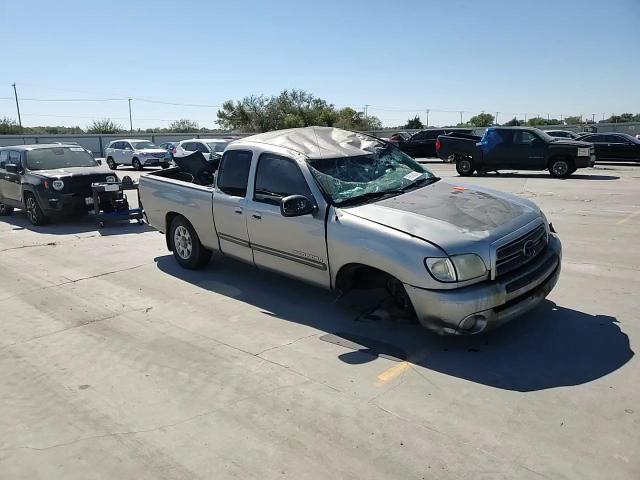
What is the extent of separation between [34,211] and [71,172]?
3.72 feet

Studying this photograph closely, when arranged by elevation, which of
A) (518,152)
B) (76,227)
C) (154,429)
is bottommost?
(154,429)

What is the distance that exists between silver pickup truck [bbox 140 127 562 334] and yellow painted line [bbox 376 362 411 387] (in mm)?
383

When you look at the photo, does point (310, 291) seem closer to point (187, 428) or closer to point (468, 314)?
point (468, 314)

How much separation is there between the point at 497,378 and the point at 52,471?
297 centimetres

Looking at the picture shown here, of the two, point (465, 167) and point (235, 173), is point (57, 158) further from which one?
point (465, 167)

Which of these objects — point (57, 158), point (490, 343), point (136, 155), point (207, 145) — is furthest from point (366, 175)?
point (136, 155)

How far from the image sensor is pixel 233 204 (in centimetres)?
593

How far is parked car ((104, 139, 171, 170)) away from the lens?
26938 millimetres

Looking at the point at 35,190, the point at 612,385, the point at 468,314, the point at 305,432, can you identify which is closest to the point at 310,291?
the point at 468,314

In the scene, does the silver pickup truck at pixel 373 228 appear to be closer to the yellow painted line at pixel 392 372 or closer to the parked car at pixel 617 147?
the yellow painted line at pixel 392 372

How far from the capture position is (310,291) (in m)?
5.96

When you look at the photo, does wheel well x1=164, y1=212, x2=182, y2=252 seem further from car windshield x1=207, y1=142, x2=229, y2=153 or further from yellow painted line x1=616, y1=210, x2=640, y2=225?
car windshield x1=207, y1=142, x2=229, y2=153

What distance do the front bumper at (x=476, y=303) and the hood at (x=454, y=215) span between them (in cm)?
31

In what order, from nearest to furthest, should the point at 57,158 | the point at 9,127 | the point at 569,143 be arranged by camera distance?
the point at 57,158, the point at 569,143, the point at 9,127
